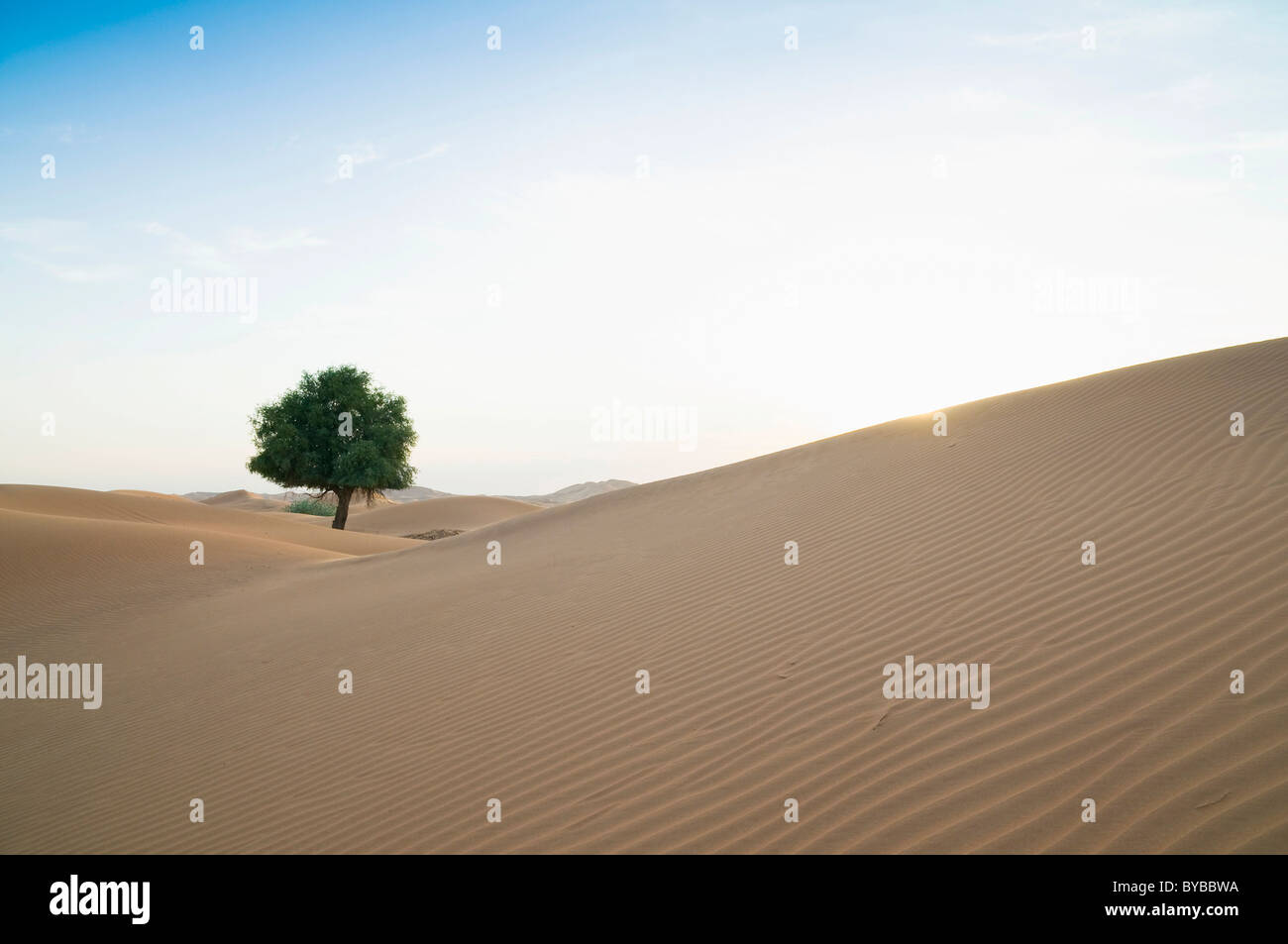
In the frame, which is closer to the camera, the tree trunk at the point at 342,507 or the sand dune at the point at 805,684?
the sand dune at the point at 805,684

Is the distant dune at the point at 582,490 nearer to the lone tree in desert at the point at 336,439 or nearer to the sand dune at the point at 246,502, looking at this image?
the sand dune at the point at 246,502

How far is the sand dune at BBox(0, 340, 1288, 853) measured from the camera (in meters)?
3.36

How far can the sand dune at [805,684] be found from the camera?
3.36 metres

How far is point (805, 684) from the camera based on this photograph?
15.5 ft

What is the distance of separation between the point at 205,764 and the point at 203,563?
11.2 m

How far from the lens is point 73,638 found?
1080 centimetres

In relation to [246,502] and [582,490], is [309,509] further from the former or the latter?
[582,490]

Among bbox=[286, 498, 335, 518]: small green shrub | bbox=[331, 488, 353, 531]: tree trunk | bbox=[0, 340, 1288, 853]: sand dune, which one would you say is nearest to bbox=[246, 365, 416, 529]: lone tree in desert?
Result: bbox=[331, 488, 353, 531]: tree trunk

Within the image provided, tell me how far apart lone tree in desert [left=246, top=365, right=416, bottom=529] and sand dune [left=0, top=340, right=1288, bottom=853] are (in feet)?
68.2

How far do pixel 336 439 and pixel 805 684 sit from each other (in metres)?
29.8

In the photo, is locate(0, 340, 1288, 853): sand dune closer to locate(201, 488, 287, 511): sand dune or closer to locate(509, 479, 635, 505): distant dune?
locate(201, 488, 287, 511): sand dune

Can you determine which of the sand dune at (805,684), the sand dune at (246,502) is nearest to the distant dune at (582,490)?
the sand dune at (246,502)

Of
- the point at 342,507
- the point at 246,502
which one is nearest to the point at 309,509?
the point at 342,507

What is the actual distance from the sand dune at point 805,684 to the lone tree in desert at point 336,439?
68.2ft
